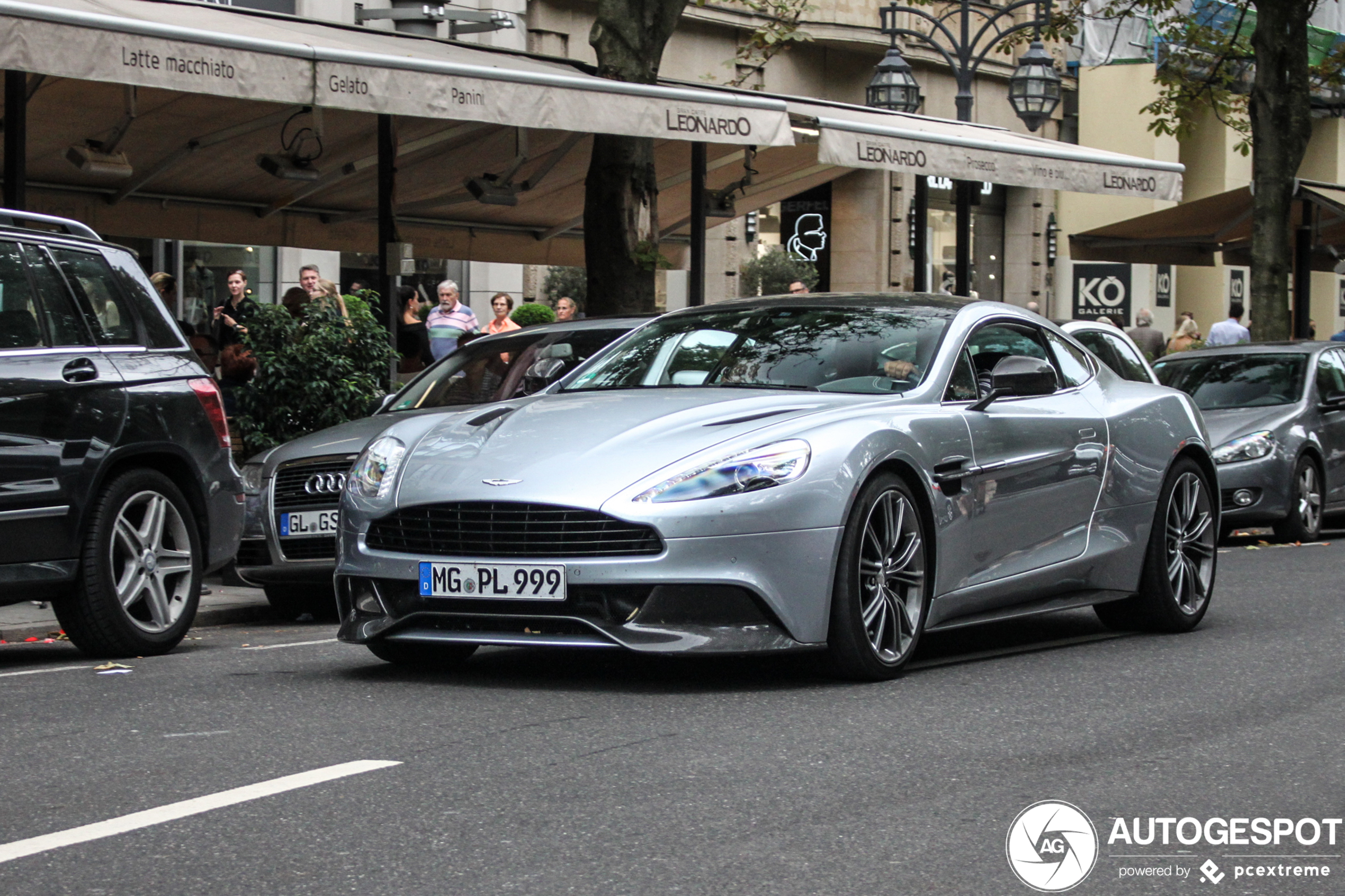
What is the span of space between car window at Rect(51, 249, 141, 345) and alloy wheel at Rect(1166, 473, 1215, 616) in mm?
4542

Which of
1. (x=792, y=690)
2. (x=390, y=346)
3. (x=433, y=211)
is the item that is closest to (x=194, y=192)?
(x=433, y=211)

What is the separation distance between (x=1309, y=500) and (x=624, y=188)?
5829mm

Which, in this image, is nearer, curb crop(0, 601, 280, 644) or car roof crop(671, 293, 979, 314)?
car roof crop(671, 293, 979, 314)

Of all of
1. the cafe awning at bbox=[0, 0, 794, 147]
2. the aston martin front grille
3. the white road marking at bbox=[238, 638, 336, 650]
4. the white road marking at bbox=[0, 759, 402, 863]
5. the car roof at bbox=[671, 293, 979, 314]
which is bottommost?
the white road marking at bbox=[238, 638, 336, 650]

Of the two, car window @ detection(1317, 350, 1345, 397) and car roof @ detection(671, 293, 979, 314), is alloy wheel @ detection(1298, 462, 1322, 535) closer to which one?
car window @ detection(1317, 350, 1345, 397)

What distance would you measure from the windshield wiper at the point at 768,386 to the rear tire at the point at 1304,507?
8.83 metres

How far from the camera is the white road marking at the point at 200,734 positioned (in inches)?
230

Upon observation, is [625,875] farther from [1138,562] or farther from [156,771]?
[1138,562]

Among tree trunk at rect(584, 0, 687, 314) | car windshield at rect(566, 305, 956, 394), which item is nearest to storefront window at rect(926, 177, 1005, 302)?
tree trunk at rect(584, 0, 687, 314)

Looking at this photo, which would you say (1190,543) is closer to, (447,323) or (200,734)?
(200,734)

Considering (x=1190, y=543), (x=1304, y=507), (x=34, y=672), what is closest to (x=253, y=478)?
(x=34, y=672)

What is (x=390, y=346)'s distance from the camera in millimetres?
13344

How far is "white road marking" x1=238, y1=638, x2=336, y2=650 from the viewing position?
27.5ft

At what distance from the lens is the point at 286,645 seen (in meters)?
8.59
